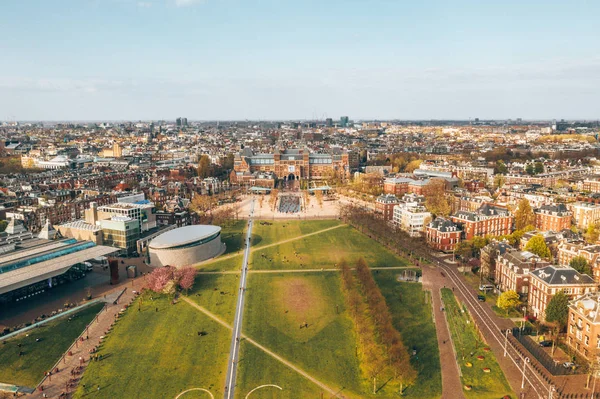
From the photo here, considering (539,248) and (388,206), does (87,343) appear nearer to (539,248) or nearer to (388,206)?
(539,248)

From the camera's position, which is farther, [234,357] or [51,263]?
[51,263]

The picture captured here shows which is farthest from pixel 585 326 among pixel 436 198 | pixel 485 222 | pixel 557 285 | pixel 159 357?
pixel 436 198

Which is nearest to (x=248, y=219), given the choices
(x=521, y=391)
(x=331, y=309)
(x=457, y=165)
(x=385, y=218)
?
(x=385, y=218)

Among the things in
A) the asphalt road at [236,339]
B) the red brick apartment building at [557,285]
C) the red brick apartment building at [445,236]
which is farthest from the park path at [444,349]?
the asphalt road at [236,339]

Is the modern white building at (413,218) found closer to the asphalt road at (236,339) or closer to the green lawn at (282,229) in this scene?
the green lawn at (282,229)

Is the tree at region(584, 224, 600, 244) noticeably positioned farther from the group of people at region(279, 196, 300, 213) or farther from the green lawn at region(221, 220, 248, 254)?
the group of people at region(279, 196, 300, 213)

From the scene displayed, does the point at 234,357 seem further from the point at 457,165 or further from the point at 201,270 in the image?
the point at 457,165
